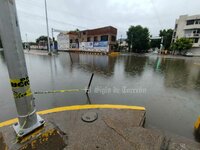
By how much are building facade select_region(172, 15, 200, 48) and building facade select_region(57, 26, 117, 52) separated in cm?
2156

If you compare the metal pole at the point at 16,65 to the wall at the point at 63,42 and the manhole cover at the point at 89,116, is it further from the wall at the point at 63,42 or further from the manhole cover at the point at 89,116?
the wall at the point at 63,42

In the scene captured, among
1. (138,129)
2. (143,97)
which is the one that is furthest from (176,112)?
(138,129)

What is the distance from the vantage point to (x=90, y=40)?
121ft

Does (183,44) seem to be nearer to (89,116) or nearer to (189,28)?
(189,28)

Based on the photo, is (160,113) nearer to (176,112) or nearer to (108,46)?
(176,112)

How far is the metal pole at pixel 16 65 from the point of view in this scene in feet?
4.39

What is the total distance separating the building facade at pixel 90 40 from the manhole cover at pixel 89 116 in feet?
95.3

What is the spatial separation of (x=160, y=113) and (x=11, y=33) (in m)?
3.91

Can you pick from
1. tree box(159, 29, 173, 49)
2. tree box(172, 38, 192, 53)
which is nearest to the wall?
tree box(172, 38, 192, 53)

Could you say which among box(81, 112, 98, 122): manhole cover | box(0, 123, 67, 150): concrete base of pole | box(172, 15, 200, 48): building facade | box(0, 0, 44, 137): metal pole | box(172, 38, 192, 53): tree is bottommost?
box(81, 112, 98, 122): manhole cover

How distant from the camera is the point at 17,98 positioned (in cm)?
163

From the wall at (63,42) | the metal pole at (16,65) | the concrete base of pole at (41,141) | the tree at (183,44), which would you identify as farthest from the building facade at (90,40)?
the metal pole at (16,65)

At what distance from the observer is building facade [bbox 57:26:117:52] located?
103 feet

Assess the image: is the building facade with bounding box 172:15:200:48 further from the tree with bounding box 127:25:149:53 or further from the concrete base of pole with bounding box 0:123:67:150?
the concrete base of pole with bounding box 0:123:67:150
